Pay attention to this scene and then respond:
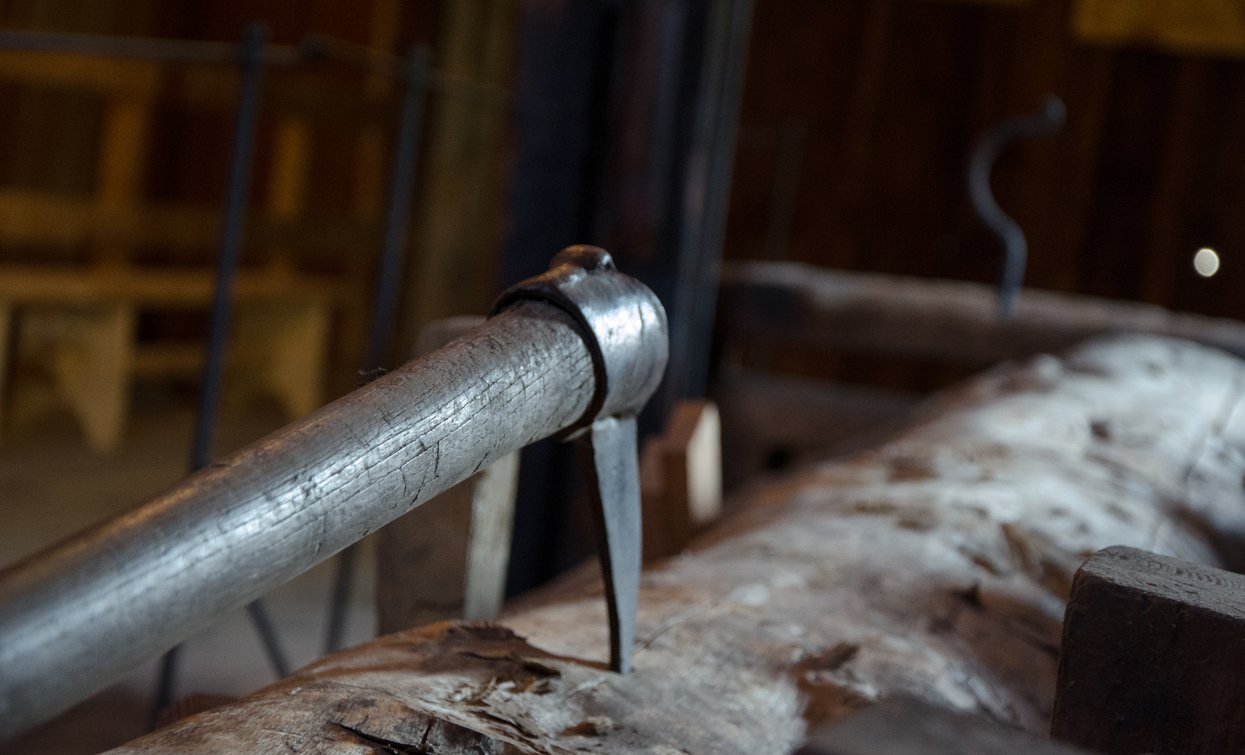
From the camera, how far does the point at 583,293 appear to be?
2.98 ft

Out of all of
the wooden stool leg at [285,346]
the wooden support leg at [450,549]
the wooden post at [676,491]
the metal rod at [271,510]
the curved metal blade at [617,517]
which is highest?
the metal rod at [271,510]

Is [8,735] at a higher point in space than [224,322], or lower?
higher

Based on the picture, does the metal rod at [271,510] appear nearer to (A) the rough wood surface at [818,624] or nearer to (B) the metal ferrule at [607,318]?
(B) the metal ferrule at [607,318]

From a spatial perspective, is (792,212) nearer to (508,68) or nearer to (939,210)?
(939,210)

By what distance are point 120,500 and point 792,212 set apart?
11.2ft

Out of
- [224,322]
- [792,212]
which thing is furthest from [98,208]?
[792,212]

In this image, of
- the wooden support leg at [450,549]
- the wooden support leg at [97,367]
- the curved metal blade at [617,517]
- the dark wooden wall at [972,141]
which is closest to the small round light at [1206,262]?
the dark wooden wall at [972,141]

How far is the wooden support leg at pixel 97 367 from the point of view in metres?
4.63

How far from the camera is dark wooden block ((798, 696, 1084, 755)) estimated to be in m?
0.59

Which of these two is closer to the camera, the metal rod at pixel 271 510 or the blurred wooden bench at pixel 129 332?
the metal rod at pixel 271 510

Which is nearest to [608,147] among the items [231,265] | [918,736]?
[231,265]

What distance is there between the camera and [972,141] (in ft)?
19.4

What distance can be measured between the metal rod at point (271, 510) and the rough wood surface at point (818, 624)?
0.46ft

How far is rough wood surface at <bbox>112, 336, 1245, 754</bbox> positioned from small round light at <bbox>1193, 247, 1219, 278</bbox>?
3.90 meters
